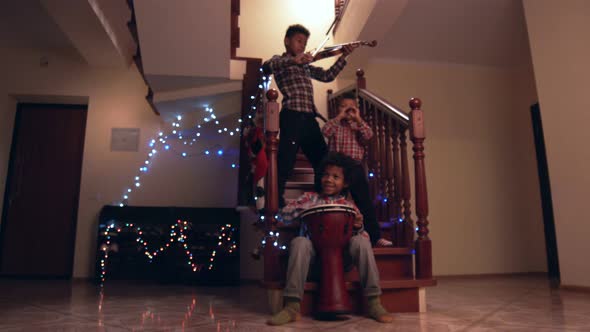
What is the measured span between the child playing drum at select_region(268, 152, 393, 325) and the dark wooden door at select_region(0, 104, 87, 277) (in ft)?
9.90

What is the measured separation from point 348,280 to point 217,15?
204 cm

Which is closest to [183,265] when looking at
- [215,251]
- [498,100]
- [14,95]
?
[215,251]

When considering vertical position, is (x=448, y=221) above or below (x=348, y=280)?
above

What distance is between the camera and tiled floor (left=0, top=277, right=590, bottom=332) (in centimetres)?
183

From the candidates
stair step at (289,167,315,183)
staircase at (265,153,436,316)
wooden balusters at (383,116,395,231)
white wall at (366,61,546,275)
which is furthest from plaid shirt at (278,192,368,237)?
white wall at (366,61,546,275)

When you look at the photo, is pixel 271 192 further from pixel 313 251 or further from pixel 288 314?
pixel 288 314

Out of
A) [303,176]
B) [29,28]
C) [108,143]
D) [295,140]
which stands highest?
[29,28]

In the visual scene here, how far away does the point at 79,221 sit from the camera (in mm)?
4152

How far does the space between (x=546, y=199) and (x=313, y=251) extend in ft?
11.3

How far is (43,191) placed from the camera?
4359 millimetres

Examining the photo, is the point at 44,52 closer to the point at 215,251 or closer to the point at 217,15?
the point at 217,15

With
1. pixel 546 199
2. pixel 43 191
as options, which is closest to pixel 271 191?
pixel 43 191

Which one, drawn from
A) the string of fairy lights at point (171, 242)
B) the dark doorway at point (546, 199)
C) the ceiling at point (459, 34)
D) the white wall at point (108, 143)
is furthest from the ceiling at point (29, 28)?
the dark doorway at point (546, 199)

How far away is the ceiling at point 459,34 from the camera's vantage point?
388cm
